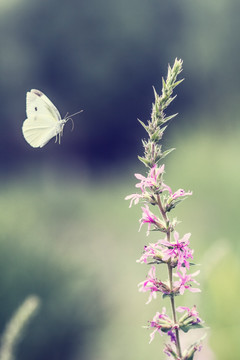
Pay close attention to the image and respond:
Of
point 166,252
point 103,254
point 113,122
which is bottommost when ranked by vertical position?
point 166,252

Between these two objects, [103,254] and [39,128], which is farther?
[103,254]

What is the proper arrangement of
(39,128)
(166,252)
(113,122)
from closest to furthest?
(166,252) → (39,128) → (113,122)

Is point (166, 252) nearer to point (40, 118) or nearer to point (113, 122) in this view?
point (40, 118)

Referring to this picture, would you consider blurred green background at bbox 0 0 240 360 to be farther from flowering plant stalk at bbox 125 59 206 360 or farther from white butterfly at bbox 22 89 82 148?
flowering plant stalk at bbox 125 59 206 360

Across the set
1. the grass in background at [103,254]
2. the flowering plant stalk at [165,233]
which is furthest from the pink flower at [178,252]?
the grass in background at [103,254]

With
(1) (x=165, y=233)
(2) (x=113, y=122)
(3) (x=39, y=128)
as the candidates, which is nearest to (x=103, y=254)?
(3) (x=39, y=128)

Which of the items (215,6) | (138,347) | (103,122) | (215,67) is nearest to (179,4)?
(215,6)

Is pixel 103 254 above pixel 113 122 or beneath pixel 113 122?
beneath

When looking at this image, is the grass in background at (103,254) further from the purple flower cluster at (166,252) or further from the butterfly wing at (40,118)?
the butterfly wing at (40,118)
